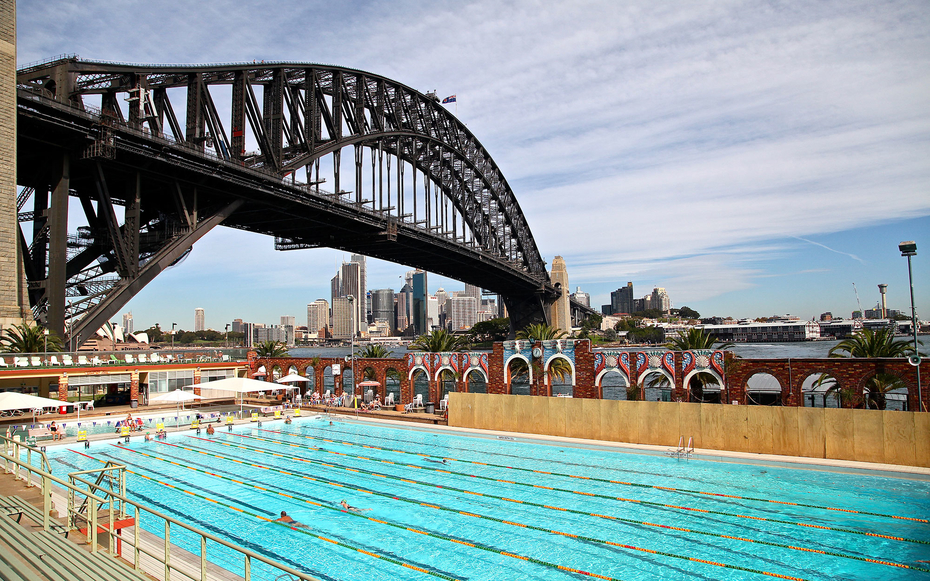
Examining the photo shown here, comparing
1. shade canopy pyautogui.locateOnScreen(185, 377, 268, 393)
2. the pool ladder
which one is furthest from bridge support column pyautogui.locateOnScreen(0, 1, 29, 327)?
the pool ladder

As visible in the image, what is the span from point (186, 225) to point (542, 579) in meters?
34.3

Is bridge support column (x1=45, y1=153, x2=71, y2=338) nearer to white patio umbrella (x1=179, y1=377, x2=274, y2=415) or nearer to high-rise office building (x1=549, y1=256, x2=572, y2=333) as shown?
white patio umbrella (x1=179, y1=377, x2=274, y2=415)

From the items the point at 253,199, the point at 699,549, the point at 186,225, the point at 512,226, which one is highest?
the point at 512,226

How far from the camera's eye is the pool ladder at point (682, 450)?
66.9 feet

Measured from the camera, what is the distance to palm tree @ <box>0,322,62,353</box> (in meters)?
28.9

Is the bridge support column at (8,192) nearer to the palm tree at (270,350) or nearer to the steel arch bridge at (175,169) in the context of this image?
the steel arch bridge at (175,169)

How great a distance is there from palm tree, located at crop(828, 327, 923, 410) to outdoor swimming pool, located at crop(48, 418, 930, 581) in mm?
5024

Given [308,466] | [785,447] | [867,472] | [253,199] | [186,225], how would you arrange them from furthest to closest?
[253,199], [186,225], [308,466], [785,447], [867,472]

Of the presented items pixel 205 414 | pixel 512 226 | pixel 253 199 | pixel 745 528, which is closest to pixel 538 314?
pixel 512 226

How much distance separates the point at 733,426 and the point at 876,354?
28.0 feet

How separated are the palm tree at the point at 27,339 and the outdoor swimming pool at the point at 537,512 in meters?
8.69

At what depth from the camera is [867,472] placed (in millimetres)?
17547

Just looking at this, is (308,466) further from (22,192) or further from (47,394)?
(22,192)

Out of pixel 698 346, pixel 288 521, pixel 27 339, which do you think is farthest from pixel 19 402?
pixel 698 346
